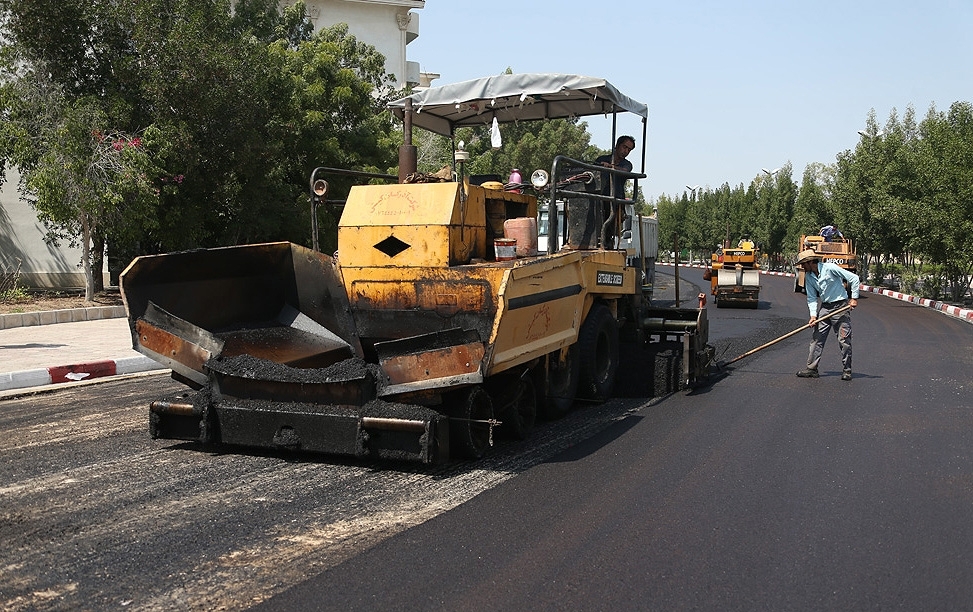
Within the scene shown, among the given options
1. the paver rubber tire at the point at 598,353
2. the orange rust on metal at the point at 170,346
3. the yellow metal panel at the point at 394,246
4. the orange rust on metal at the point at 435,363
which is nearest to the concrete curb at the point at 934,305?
the paver rubber tire at the point at 598,353

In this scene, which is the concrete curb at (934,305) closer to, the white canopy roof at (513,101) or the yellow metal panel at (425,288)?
the white canopy roof at (513,101)

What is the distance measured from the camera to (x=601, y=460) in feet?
20.9

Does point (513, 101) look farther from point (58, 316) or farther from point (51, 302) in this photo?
point (51, 302)

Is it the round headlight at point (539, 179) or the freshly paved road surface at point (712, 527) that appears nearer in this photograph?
the freshly paved road surface at point (712, 527)

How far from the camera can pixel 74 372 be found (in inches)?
405

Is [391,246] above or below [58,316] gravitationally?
above

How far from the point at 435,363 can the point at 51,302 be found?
15.3 meters

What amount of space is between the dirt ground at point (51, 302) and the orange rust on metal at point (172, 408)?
1208 centimetres

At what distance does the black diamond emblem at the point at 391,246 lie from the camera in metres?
6.82

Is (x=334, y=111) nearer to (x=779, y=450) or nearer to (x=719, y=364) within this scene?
(x=719, y=364)

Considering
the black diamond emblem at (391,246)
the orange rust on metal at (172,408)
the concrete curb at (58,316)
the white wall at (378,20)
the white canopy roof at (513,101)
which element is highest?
the white wall at (378,20)

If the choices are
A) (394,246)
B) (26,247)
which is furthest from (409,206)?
(26,247)

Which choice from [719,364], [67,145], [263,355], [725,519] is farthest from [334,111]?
[725,519]

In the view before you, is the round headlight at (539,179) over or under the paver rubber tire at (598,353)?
over
